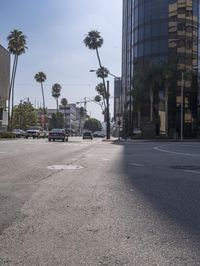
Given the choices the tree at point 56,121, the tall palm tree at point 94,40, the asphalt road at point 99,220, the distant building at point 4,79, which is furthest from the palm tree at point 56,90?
the asphalt road at point 99,220

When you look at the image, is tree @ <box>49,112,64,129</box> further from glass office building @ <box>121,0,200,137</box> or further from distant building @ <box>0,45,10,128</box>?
glass office building @ <box>121,0,200,137</box>

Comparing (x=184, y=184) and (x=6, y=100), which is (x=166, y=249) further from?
(x=6, y=100)

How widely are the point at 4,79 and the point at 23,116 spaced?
136 ft

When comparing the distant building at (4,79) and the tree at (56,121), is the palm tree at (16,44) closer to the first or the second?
the distant building at (4,79)

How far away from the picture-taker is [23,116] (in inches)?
5069

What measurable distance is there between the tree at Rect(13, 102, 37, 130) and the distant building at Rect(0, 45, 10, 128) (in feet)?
120

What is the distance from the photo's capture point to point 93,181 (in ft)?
43.7

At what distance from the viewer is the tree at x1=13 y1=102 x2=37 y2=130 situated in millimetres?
128125

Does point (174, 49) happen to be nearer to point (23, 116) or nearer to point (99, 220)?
point (23, 116)

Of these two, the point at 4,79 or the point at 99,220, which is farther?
the point at 4,79

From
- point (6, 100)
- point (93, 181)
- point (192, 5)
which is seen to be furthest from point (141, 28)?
point (93, 181)

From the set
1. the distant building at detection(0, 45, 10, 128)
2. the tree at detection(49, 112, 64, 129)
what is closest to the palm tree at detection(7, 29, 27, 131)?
the distant building at detection(0, 45, 10, 128)

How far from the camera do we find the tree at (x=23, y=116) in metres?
128

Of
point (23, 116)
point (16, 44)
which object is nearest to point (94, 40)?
point (16, 44)
